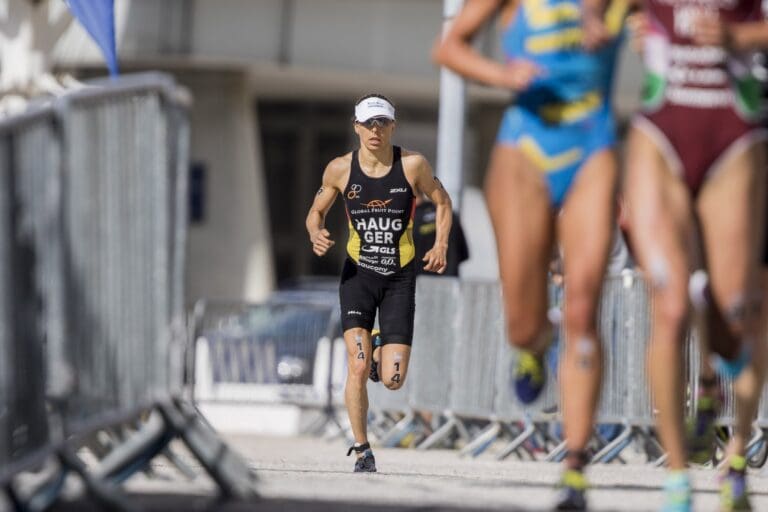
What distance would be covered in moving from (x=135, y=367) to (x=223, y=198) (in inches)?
1243

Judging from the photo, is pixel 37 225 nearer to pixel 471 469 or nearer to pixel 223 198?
pixel 471 469

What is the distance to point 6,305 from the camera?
6828 millimetres

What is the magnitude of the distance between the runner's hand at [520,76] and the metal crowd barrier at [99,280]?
119cm

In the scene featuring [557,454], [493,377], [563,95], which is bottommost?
[557,454]

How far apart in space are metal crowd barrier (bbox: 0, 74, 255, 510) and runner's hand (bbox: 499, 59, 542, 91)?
119 cm

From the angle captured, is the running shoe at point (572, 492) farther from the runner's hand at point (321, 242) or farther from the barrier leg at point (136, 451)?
the runner's hand at point (321, 242)

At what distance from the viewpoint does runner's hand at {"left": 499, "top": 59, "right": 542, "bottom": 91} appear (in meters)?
7.57

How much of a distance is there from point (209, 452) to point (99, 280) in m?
0.80

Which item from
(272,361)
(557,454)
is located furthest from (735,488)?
(272,361)

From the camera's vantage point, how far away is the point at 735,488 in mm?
8141

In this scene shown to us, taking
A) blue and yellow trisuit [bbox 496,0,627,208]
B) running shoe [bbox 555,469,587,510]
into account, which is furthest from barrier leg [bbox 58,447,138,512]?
blue and yellow trisuit [bbox 496,0,627,208]

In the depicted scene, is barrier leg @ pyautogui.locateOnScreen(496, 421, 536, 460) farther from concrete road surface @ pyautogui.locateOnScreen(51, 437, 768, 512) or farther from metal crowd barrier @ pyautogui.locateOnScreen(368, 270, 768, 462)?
concrete road surface @ pyautogui.locateOnScreen(51, 437, 768, 512)

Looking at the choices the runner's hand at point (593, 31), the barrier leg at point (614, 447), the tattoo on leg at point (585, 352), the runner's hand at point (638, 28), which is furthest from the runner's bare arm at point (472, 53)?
the barrier leg at point (614, 447)

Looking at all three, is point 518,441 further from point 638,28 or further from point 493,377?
point 638,28
